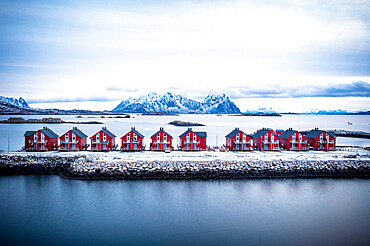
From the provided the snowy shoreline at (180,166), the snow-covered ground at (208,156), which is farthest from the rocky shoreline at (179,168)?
the snow-covered ground at (208,156)

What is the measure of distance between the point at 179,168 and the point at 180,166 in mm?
432

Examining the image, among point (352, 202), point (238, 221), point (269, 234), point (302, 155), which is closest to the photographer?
point (269, 234)

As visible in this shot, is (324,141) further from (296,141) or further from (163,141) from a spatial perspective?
(163,141)

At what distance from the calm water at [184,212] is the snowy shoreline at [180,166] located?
3.83ft

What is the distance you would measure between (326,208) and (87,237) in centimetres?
1903

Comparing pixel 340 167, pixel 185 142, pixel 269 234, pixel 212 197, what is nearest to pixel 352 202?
pixel 340 167

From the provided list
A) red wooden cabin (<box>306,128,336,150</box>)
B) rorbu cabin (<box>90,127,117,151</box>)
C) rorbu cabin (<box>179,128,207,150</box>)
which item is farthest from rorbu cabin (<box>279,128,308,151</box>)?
rorbu cabin (<box>90,127,117,151</box>)

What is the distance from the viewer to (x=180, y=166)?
31594mm

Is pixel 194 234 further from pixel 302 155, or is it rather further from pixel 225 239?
pixel 302 155

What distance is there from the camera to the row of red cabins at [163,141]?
40.5 metres

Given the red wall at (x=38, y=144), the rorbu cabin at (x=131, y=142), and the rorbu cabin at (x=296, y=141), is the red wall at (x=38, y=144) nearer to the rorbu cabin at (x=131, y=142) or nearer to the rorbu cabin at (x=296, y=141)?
the rorbu cabin at (x=131, y=142)

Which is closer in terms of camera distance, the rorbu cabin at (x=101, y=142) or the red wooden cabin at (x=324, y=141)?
the rorbu cabin at (x=101, y=142)

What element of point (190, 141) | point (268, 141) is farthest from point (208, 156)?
point (268, 141)

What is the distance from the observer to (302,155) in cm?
3766
